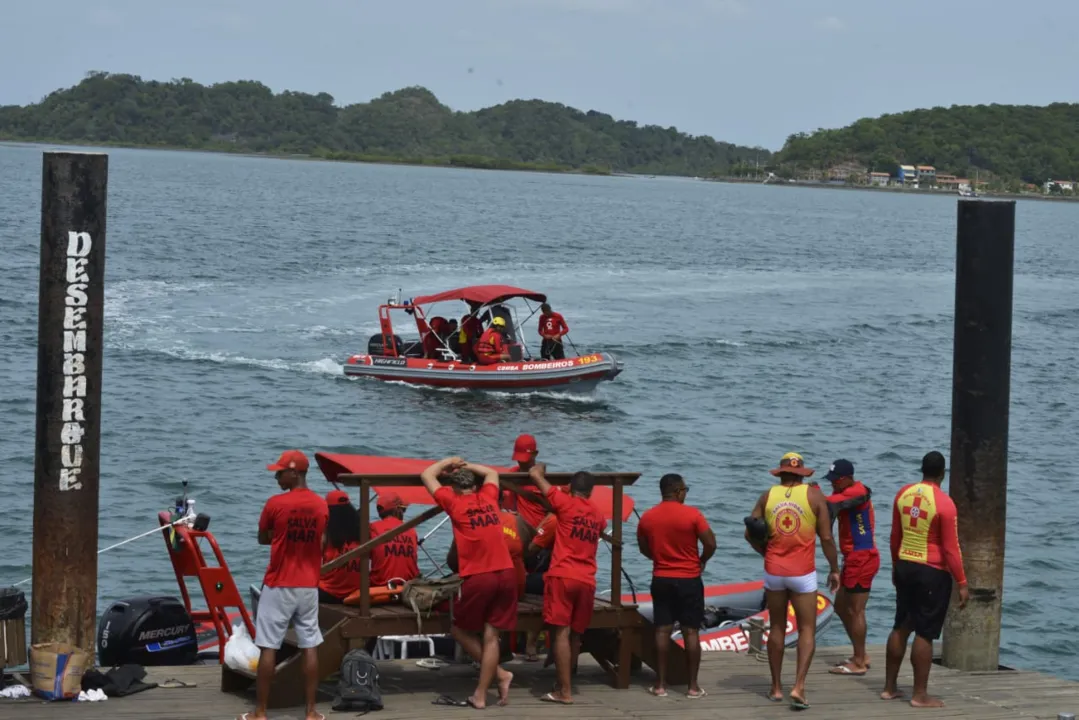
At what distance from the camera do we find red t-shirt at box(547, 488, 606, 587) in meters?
9.65

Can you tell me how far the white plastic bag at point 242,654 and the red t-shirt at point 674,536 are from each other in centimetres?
251

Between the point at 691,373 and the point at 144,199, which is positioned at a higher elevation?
the point at 144,199

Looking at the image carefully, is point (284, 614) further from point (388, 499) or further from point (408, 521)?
point (388, 499)

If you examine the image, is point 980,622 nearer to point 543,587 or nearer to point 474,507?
point 543,587

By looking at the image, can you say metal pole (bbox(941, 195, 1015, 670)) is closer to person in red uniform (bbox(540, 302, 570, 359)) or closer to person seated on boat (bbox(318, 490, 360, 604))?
person seated on boat (bbox(318, 490, 360, 604))

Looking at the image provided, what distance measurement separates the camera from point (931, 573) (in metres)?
9.91

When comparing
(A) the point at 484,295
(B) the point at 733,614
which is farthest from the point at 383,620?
(A) the point at 484,295

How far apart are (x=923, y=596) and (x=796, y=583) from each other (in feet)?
2.67

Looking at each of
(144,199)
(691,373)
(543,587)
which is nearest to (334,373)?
(691,373)

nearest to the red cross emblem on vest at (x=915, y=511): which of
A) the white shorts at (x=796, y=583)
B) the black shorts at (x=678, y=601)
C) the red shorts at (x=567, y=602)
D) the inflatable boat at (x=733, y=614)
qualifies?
the white shorts at (x=796, y=583)

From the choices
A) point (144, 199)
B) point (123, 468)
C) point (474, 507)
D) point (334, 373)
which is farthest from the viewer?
point (144, 199)

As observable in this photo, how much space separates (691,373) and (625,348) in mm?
3097

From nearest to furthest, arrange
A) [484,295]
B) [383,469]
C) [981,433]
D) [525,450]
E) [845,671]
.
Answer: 1. [383,469]
2. [525,450]
3. [845,671]
4. [981,433]
5. [484,295]

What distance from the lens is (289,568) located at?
898 centimetres
